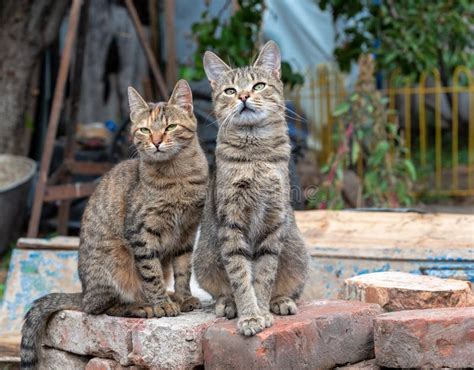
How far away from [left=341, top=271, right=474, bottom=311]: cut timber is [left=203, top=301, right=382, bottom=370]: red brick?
205 millimetres

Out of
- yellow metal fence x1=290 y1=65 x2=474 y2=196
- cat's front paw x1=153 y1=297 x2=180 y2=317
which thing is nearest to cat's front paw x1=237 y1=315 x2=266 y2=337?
cat's front paw x1=153 y1=297 x2=180 y2=317

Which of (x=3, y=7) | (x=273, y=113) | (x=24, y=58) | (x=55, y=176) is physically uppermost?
(x=3, y=7)

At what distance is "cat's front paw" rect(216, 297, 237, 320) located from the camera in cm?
351

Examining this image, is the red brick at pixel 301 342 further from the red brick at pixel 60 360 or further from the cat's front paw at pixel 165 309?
the red brick at pixel 60 360

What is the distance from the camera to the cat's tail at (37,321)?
154 inches

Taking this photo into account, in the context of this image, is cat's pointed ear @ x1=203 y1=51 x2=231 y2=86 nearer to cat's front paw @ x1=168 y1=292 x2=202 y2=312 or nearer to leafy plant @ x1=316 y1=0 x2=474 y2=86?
cat's front paw @ x1=168 y1=292 x2=202 y2=312

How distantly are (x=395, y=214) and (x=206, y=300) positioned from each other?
7.58ft

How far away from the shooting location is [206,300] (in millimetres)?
4098

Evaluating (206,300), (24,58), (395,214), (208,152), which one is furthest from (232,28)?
(206,300)

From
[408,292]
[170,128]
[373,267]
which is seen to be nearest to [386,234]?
[373,267]

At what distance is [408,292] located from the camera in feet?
12.3

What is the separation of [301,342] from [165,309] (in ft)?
2.15

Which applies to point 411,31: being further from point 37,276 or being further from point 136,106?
point 136,106

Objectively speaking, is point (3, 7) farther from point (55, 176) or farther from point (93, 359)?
point (93, 359)
